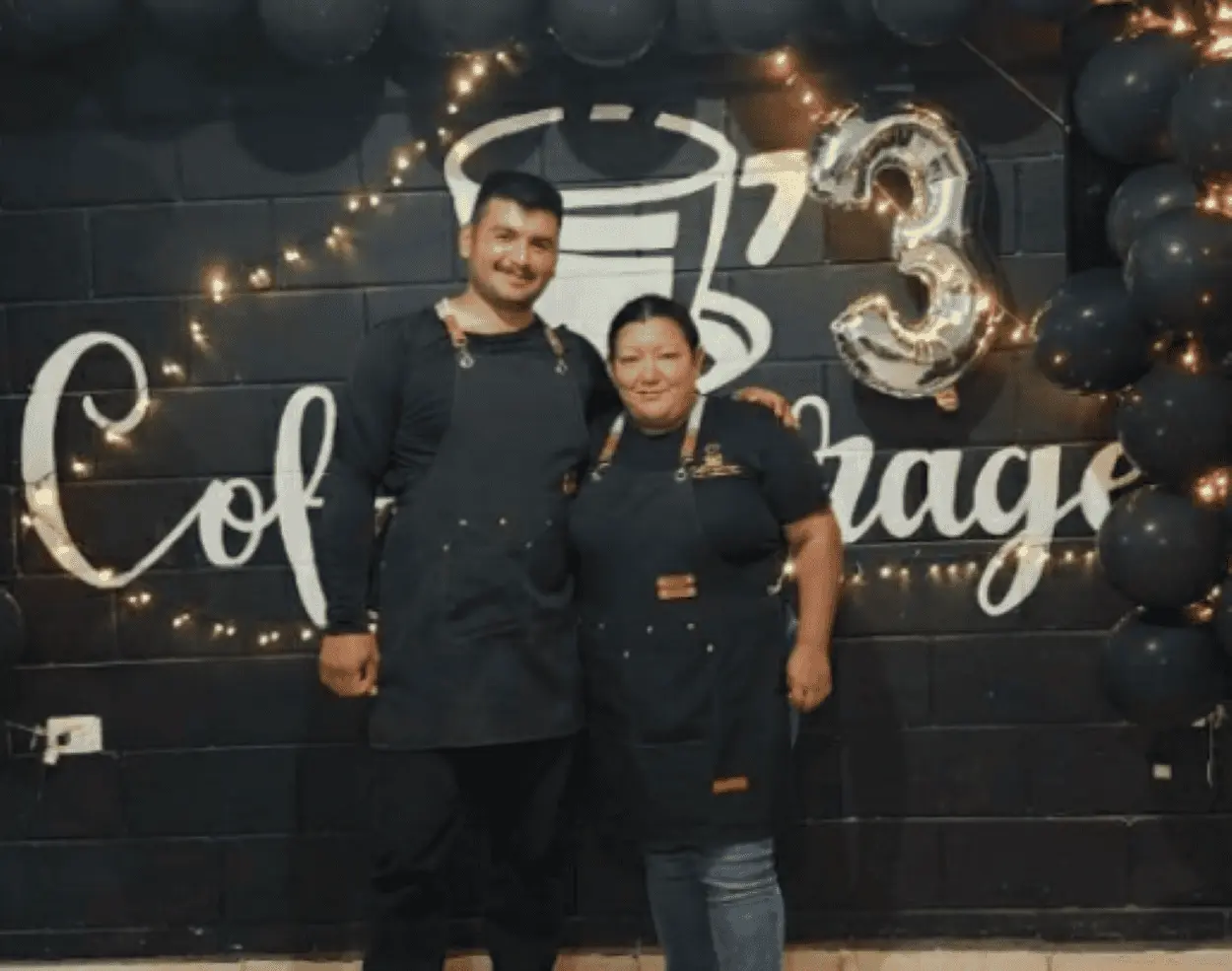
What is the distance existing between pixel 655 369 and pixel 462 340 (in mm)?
377

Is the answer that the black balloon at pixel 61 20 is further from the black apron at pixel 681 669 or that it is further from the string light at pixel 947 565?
the string light at pixel 947 565

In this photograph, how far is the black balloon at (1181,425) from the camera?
317cm

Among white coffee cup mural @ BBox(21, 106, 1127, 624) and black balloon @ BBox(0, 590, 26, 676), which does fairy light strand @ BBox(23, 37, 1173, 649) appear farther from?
black balloon @ BBox(0, 590, 26, 676)

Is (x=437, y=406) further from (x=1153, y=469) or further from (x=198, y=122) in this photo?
(x=1153, y=469)

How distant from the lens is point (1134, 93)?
3.25 m

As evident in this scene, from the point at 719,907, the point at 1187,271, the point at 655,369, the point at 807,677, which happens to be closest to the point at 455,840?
the point at 719,907

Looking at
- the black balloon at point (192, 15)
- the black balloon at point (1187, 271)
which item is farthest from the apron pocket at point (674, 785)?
the black balloon at point (192, 15)

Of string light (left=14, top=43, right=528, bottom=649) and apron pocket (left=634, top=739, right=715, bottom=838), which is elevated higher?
string light (left=14, top=43, right=528, bottom=649)

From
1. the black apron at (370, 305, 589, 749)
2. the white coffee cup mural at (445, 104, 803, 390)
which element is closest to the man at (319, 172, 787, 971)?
the black apron at (370, 305, 589, 749)

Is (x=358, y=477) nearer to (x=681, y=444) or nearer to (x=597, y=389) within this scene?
(x=597, y=389)

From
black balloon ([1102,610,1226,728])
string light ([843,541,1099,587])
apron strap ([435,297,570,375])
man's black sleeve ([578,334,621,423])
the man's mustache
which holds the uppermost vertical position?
the man's mustache

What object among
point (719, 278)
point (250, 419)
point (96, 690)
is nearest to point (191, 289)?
point (250, 419)

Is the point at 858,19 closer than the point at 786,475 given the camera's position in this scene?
No

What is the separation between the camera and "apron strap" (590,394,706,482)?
10.3 ft
